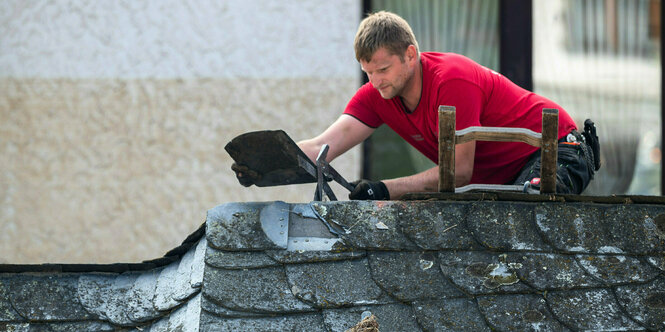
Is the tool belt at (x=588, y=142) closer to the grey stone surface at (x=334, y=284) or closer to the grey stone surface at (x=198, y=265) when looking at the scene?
the grey stone surface at (x=334, y=284)

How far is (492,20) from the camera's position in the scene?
6.16 meters

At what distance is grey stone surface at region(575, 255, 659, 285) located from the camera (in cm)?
260

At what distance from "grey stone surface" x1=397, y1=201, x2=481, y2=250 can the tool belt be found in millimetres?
1028

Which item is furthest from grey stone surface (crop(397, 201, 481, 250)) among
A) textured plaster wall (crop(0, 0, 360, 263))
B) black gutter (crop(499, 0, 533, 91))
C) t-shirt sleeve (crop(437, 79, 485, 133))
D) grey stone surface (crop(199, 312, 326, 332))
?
black gutter (crop(499, 0, 533, 91))

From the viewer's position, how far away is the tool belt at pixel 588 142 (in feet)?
11.4

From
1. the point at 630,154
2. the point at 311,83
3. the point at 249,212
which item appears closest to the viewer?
the point at 249,212

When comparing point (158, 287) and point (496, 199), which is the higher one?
point (496, 199)

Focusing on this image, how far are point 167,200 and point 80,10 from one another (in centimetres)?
143

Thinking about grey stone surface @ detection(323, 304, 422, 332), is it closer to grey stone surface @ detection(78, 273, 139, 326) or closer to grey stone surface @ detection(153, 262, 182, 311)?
grey stone surface @ detection(153, 262, 182, 311)

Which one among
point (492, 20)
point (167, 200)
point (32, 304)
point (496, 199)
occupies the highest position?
point (492, 20)

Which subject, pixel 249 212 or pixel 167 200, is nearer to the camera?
pixel 249 212

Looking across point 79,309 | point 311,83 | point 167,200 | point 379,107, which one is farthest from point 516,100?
point 167,200

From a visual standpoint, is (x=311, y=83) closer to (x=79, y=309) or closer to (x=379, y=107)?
(x=379, y=107)

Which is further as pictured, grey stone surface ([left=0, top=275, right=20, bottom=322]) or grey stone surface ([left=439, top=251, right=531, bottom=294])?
grey stone surface ([left=0, top=275, right=20, bottom=322])
